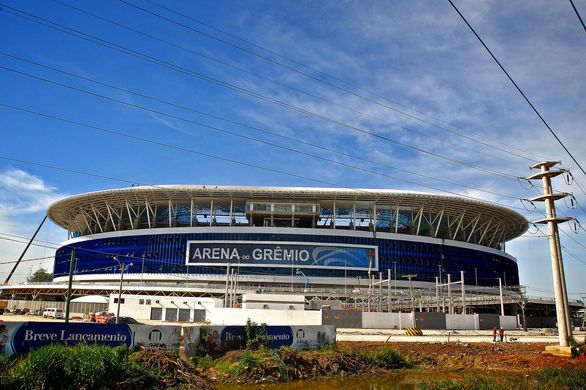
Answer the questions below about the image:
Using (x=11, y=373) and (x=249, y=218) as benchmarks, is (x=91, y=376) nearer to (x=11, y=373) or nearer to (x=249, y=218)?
(x=11, y=373)

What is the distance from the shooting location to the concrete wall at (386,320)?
185ft

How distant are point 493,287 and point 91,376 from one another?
98.0 metres

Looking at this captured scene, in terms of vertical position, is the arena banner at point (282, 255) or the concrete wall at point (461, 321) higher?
the arena banner at point (282, 255)

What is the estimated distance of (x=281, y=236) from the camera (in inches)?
3824

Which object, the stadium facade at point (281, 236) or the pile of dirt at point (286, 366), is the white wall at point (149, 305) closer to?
the stadium facade at point (281, 236)

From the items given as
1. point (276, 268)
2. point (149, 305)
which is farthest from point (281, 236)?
point (149, 305)

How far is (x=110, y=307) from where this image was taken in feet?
250

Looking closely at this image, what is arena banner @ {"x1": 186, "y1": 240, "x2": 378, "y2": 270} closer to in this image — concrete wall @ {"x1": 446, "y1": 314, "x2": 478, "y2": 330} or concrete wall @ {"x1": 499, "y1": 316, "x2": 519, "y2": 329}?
concrete wall @ {"x1": 499, "y1": 316, "x2": 519, "y2": 329}

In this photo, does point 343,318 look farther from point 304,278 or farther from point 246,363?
point 304,278

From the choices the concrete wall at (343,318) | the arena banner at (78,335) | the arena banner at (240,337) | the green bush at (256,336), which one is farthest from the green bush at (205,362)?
the concrete wall at (343,318)

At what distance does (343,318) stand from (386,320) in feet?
16.9

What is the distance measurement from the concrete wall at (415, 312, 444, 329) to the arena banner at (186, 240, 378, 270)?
38.3 m

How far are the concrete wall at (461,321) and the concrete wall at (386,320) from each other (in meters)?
5.29

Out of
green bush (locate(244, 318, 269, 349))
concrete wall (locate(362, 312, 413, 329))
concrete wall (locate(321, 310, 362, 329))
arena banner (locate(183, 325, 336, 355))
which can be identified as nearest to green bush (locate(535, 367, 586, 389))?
arena banner (locate(183, 325, 336, 355))
